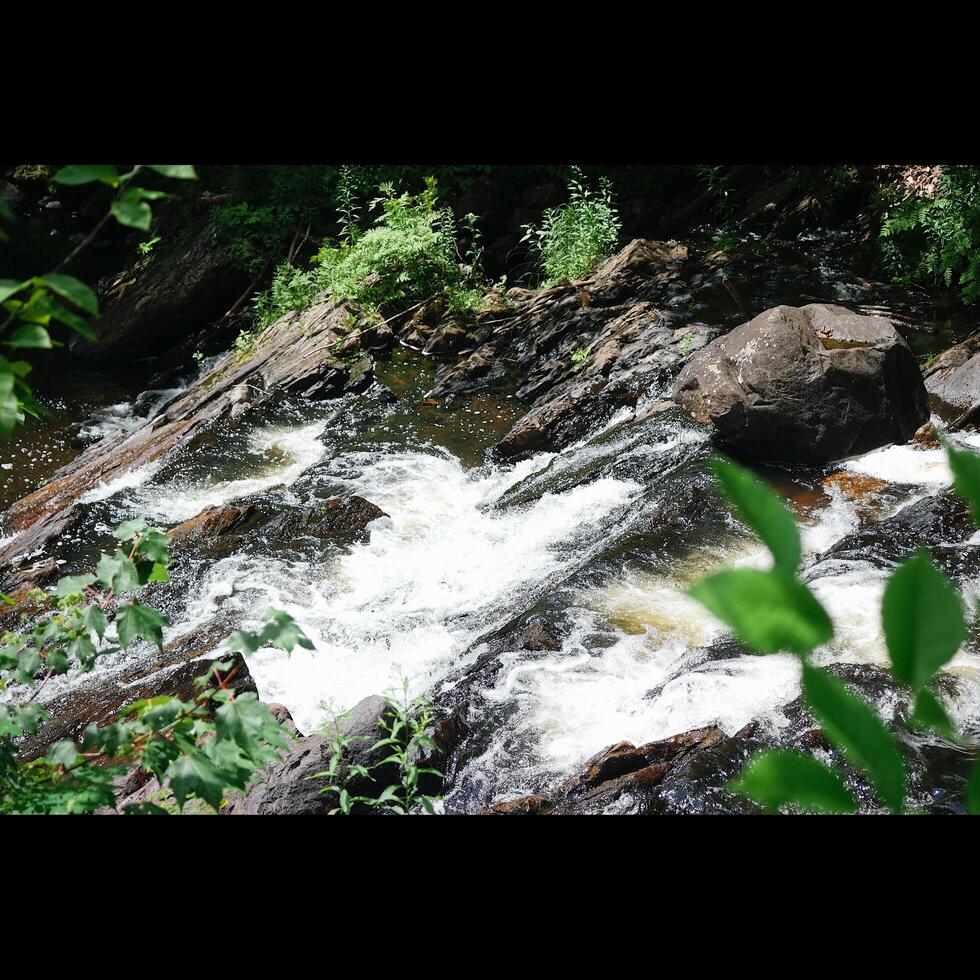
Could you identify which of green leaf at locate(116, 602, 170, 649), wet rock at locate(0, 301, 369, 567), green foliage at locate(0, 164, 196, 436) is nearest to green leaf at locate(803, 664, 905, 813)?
green foliage at locate(0, 164, 196, 436)

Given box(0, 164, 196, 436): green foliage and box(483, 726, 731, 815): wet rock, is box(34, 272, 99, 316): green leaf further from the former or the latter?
box(483, 726, 731, 815): wet rock

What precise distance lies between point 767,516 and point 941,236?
10725mm

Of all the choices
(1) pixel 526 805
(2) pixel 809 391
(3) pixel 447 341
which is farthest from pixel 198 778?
(3) pixel 447 341

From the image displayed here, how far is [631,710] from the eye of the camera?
426cm

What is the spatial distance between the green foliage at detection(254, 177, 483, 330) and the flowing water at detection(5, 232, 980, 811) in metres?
2.31

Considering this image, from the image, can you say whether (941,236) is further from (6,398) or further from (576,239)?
(6,398)

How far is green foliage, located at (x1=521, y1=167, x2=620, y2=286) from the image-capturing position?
10.8 metres

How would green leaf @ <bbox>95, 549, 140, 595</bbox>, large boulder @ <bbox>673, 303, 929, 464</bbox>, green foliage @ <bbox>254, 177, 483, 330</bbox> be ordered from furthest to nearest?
1. green foliage @ <bbox>254, 177, 483, 330</bbox>
2. large boulder @ <bbox>673, 303, 929, 464</bbox>
3. green leaf @ <bbox>95, 549, 140, 595</bbox>

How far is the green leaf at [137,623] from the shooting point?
171cm

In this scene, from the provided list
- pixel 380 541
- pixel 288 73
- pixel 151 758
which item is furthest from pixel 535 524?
pixel 288 73

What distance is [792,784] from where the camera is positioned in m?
0.43

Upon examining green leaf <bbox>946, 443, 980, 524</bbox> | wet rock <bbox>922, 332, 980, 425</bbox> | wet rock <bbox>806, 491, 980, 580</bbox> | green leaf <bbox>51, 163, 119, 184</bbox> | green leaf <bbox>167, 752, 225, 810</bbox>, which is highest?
green leaf <bbox>51, 163, 119, 184</bbox>
